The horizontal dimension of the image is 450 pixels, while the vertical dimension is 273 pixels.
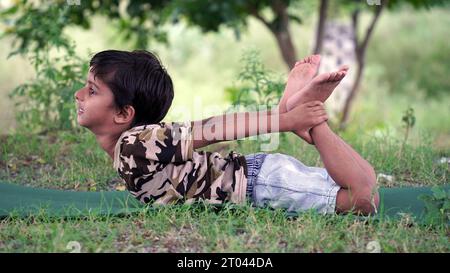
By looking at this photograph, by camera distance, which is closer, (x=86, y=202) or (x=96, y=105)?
(x=96, y=105)

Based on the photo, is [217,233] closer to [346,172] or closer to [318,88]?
[346,172]

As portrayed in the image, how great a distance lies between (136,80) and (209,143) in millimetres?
434

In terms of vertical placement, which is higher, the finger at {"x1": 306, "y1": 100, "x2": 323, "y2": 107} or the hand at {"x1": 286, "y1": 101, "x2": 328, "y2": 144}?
the finger at {"x1": 306, "y1": 100, "x2": 323, "y2": 107}

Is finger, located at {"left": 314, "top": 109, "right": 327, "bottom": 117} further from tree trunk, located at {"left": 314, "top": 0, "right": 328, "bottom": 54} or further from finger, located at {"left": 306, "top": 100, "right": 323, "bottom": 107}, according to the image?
tree trunk, located at {"left": 314, "top": 0, "right": 328, "bottom": 54}

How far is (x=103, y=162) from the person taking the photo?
4.44m

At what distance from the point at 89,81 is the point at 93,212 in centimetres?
60

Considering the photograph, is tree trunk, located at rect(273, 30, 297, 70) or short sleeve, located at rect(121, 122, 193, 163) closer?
short sleeve, located at rect(121, 122, 193, 163)

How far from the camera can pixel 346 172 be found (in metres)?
3.18

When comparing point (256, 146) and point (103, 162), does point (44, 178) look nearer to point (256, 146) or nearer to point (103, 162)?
point (103, 162)

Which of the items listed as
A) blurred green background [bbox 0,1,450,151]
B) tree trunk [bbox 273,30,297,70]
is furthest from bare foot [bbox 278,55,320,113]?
blurred green background [bbox 0,1,450,151]

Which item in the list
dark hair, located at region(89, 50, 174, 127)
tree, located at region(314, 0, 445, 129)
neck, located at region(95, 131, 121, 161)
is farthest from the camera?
tree, located at region(314, 0, 445, 129)

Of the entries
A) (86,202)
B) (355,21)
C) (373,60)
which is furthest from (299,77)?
(373,60)

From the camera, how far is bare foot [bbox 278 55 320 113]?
3.34 meters

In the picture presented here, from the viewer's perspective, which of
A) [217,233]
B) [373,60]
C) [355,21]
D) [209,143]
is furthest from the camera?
[373,60]
